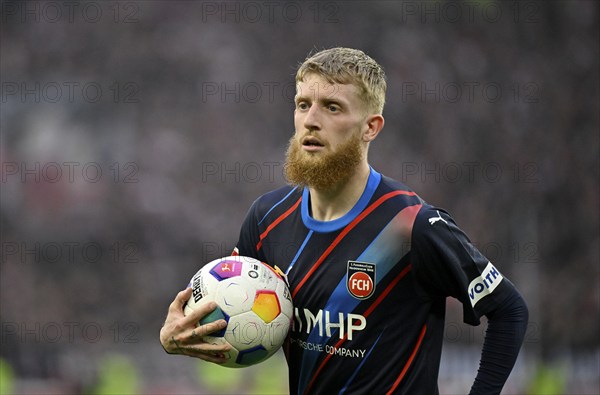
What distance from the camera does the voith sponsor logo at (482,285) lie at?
3033 mm

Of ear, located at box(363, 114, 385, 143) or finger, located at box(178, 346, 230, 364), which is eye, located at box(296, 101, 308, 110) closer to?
ear, located at box(363, 114, 385, 143)

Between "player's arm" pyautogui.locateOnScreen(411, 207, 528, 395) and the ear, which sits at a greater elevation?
the ear

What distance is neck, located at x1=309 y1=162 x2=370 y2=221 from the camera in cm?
329

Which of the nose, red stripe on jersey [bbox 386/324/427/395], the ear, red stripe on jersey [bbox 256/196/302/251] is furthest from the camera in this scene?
red stripe on jersey [bbox 256/196/302/251]

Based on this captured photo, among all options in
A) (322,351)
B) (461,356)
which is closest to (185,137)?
(461,356)

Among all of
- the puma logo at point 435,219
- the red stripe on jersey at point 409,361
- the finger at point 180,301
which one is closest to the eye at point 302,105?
the puma logo at point 435,219

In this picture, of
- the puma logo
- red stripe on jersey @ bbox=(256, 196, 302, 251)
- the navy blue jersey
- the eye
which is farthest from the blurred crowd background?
the puma logo

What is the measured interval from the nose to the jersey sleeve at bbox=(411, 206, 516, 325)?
58cm

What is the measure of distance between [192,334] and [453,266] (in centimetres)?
107

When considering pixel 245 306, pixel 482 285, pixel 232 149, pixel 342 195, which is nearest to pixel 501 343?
pixel 482 285

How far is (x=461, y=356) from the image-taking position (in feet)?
24.4

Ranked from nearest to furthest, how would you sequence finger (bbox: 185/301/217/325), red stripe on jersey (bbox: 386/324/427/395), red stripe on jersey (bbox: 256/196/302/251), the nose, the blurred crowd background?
1. finger (bbox: 185/301/217/325)
2. red stripe on jersey (bbox: 386/324/427/395)
3. the nose
4. red stripe on jersey (bbox: 256/196/302/251)
5. the blurred crowd background

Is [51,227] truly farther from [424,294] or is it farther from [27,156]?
[424,294]

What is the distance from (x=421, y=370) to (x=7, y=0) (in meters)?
6.67
